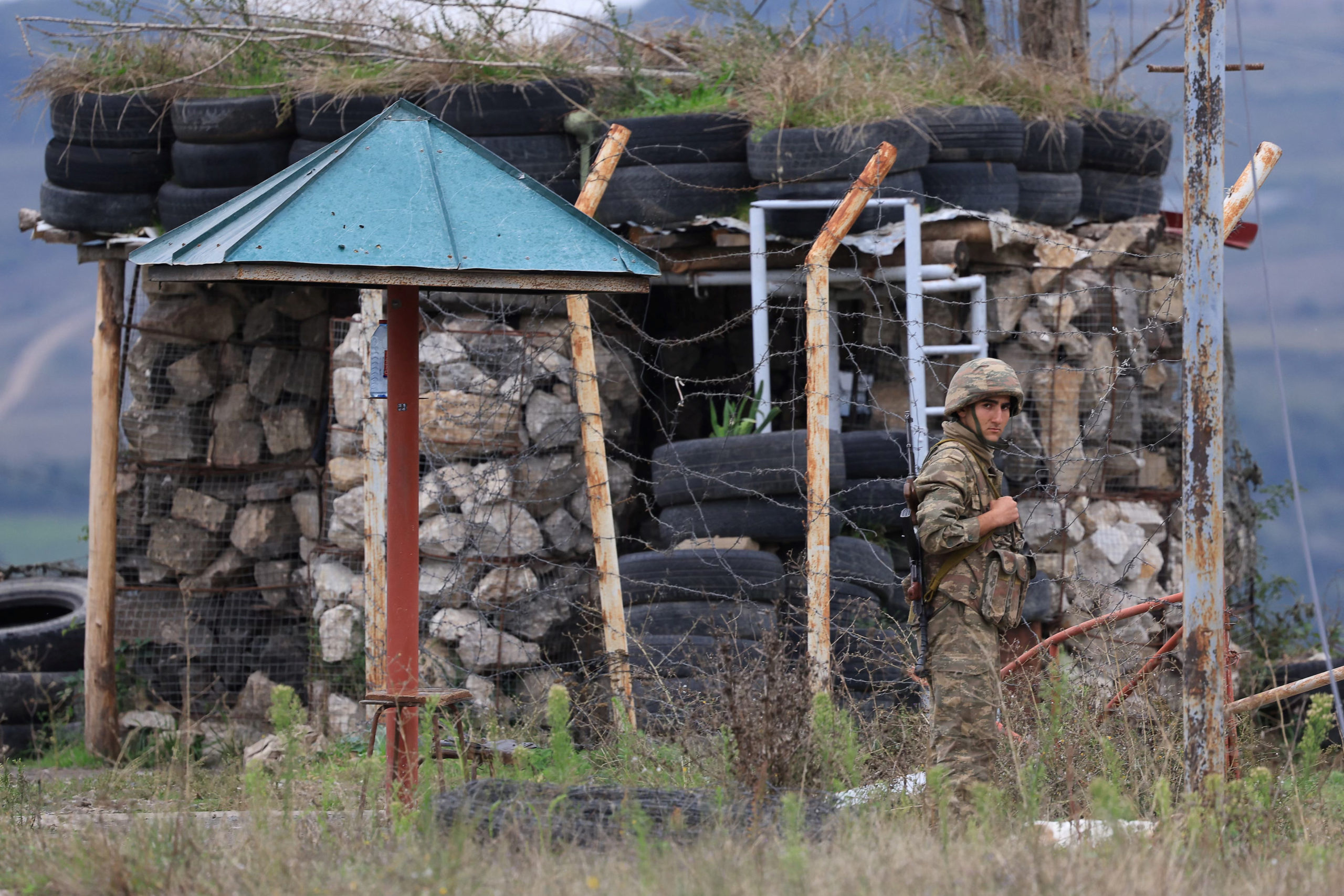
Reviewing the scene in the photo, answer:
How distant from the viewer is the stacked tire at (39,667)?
875 centimetres

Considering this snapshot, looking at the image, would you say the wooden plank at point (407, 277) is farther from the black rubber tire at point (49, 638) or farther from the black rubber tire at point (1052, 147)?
the black rubber tire at point (49, 638)

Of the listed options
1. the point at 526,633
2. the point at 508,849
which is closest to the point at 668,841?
the point at 508,849

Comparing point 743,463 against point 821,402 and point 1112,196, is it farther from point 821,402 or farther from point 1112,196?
point 1112,196

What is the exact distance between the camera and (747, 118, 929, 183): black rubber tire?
299 inches

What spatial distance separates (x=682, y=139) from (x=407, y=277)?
4.38 m

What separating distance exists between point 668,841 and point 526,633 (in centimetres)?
443

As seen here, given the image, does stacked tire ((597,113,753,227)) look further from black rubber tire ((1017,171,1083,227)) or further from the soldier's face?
the soldier's face

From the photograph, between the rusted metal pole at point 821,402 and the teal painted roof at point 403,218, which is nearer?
the teal painted roof at point 403,218

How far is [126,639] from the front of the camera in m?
8.86

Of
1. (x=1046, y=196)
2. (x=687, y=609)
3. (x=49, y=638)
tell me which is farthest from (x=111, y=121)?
(x=1046, y=196)

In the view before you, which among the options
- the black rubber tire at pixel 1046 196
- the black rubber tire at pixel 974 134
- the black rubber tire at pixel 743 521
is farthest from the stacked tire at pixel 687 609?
the black rubber tire at pixel 1046 196

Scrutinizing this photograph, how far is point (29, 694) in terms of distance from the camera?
8789 millimetres

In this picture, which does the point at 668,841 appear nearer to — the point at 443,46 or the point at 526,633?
the point at 526,633

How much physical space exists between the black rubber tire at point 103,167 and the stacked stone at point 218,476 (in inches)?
27.5
